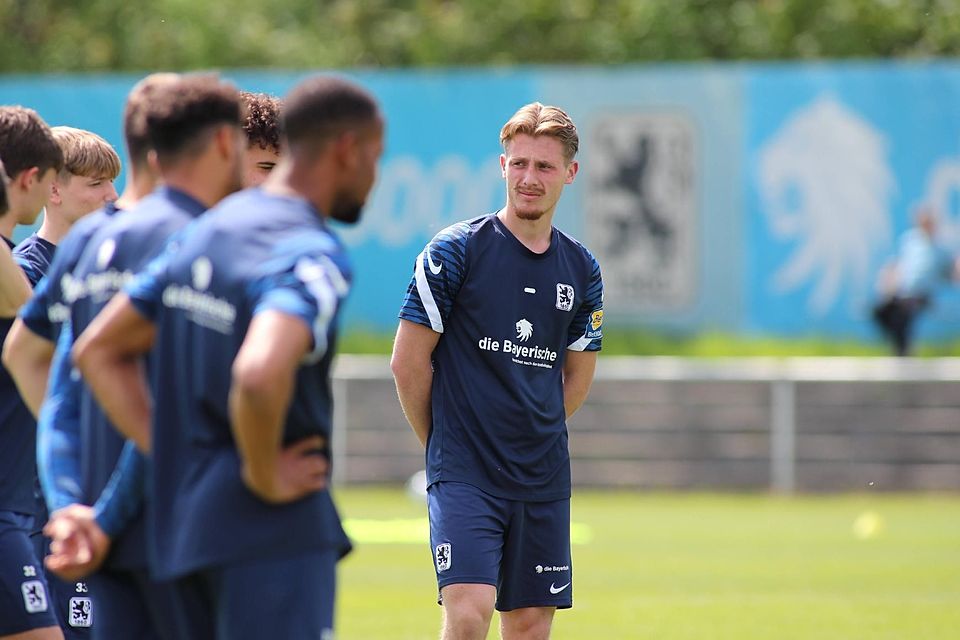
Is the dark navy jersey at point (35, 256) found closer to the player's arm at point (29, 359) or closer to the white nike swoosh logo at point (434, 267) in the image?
the player's arm at point (29, 359)

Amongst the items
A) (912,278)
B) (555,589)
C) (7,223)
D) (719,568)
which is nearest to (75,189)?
(7,223)

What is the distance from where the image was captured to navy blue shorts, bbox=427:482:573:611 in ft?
22.9

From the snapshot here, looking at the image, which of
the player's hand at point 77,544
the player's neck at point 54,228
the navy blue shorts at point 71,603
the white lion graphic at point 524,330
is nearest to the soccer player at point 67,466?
the player's hand at point 77,544

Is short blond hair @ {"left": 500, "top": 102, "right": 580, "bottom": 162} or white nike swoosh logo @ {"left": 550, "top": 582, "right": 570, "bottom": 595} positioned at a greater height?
short blond hair @ {"left": 500, "top": 102, "right": 580, "bottom": 162}

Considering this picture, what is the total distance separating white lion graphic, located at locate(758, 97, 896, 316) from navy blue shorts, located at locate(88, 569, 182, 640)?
639 inches

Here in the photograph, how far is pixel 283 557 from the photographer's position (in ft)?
14.6

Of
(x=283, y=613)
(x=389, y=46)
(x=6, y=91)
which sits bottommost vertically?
(x=283, y=613)

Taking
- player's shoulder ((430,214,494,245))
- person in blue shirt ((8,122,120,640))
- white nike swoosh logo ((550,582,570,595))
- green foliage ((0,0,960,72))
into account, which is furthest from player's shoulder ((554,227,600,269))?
green foliage ((0,0,960,72))

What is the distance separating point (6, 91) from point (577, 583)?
39.7 feet

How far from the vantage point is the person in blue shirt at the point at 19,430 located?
607cm

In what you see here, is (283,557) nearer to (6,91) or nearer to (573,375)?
(573,375)

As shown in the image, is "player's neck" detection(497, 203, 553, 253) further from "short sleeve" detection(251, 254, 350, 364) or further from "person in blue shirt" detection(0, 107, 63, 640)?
"short sleeve" detection(251, 254, 350, 364)

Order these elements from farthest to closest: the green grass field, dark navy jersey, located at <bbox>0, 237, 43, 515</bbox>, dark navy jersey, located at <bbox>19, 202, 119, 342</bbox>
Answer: the green grass field, dark navy jersey, located at <bbox>0, 237, 43, 515</bbox>, dark navy jersey, located at <bbox>19, 202, 119, 342</bbox>

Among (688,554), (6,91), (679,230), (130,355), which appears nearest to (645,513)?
(688,554)
